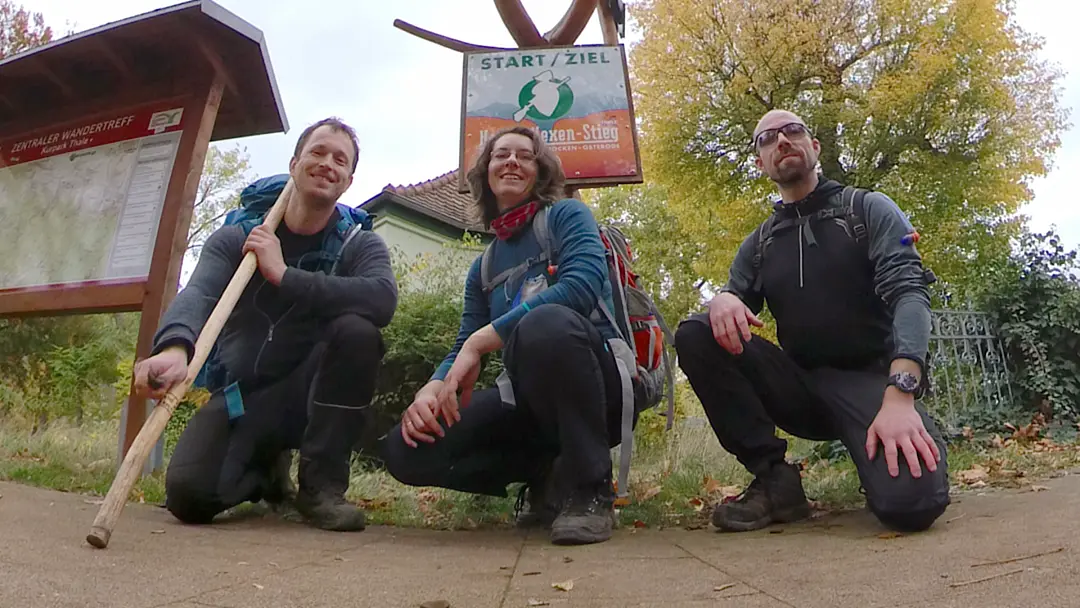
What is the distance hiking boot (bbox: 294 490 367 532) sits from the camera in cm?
247

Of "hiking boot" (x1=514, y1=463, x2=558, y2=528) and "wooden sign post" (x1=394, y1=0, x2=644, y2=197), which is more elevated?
"wooden sign post" (x1=394, y1=0, x2=644, y2=197)

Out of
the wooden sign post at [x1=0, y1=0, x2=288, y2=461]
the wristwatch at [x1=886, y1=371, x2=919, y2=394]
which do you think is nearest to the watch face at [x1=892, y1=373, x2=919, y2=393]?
the wristwatch at [x1=886, y1=371, x2=919, y2=394]

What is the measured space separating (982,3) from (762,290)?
13069 millimetres

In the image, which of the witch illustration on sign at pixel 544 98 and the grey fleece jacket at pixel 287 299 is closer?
the grey fleece jacket at pixel 287 299

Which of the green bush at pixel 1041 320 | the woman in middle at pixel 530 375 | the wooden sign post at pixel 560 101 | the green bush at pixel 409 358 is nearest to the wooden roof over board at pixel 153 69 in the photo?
the wooden sign post at pixel 560 101

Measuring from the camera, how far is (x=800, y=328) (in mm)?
2604

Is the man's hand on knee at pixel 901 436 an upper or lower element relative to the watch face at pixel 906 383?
lower

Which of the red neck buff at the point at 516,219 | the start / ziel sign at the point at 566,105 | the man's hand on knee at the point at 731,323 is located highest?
the start / ziel sign at the point at 566,105

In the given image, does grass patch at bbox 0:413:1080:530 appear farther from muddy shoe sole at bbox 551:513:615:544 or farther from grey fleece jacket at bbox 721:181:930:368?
grey fleece jacket at bbox 721:181:930:368

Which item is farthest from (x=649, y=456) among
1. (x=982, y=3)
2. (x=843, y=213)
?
(x=982, y=3)

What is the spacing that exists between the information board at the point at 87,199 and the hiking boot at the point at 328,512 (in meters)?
1.84

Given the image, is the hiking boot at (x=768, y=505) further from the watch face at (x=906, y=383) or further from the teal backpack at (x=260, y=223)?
the teal backpack at (x=260, y=223)

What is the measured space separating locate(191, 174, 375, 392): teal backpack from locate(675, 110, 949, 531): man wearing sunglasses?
4.44 feet

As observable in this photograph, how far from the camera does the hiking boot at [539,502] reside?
8.50ft
